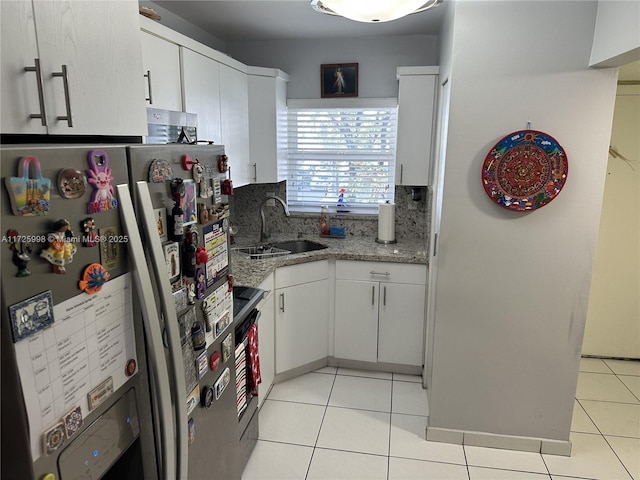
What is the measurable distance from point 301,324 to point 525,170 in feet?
5.54

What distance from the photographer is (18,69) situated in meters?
0.83

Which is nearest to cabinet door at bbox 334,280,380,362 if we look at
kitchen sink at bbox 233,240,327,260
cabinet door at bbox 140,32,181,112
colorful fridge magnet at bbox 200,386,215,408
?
kitchen sink at bbox 233,240,327,260

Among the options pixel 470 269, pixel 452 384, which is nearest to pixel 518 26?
pixel 470 269

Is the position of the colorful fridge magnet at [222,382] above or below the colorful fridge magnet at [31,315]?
below

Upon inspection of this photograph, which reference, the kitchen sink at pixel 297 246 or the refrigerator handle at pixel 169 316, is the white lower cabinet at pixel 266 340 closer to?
the kitchen sink at pixel 297 246

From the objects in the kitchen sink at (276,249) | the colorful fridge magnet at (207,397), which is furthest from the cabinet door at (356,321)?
the colorful fridge magnet at (207,397)

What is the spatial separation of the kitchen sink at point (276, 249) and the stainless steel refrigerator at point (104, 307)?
1.55 m

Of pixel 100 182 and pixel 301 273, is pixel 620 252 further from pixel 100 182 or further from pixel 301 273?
pixel 100 182

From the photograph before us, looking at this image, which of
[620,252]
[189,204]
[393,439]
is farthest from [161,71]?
[620,252]

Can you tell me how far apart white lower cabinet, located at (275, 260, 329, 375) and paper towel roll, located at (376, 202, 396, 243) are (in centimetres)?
56

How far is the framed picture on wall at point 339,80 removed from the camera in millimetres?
3307

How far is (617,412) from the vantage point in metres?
2.72

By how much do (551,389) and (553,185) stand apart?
3.57 feet

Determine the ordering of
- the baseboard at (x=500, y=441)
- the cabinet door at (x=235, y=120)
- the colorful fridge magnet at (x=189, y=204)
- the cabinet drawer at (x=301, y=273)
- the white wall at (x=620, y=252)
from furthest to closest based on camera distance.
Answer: the white wall at (x=620, y=252), the cabinet drawer at (x=301, y=273), the cabinet door at (x=235, y=120), the baseboard at (x=500, y=441), the colorful fridge magnet at (x=189, y=204)
